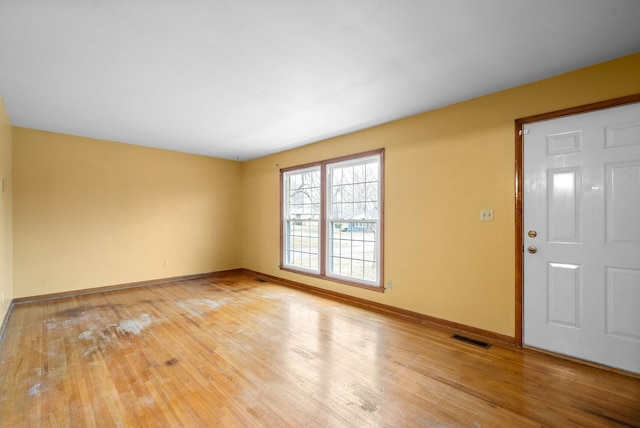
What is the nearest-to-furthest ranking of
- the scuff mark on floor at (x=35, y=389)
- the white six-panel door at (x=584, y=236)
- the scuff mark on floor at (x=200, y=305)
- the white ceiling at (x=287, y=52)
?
the white ceiling at (x=287, y=52) → the scuff mark on floor at (x=35, y=389) → the white six-panel door at (x=584, y=236) → the scuff mark on floor at (x=200, y=305)

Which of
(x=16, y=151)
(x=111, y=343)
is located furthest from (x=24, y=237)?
(x=111, y=343)

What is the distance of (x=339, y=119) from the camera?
153 inches

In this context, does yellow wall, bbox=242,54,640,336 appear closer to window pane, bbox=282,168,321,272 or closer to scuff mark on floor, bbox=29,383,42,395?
window pane, bbox=282,168,321,272

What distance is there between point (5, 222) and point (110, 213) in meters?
1.43

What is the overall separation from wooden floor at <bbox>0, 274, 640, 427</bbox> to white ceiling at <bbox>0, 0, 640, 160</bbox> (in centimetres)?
257

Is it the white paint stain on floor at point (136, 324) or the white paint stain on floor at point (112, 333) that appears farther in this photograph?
the white paint stain on floor at point (136, 324)

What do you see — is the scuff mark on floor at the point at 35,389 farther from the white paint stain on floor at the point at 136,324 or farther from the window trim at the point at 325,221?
the window trim at the point at 325,221

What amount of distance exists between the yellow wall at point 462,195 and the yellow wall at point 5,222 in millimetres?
4325

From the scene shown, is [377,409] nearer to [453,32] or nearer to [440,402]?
[440,402]

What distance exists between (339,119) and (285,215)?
97.0 inches

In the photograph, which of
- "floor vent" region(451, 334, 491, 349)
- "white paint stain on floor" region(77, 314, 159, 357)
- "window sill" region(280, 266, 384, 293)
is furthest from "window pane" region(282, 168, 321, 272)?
"white paint stain on floor" region(77, 314, 159, 357)

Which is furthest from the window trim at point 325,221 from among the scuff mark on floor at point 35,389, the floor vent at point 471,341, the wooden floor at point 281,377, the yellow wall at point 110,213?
the scuff mark on floor at point 35,389

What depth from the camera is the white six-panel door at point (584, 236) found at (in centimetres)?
236

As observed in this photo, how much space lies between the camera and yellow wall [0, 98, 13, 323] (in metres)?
3.32
